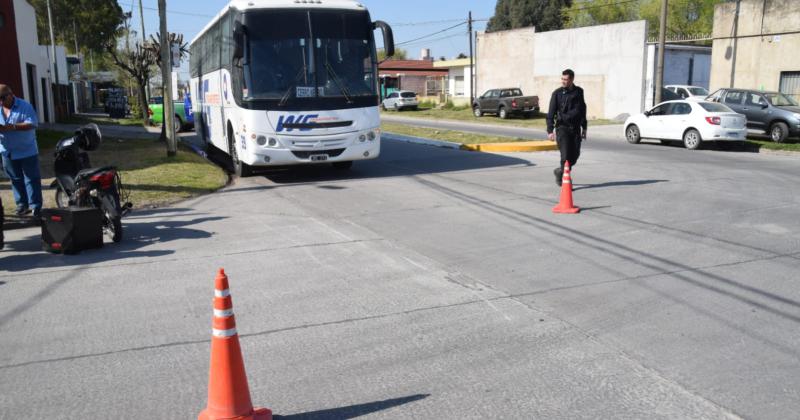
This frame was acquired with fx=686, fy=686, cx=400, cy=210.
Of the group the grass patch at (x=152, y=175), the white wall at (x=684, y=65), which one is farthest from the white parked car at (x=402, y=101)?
the grass patch at (x=152, y=175)

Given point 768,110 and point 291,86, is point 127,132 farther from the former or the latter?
point 768,110

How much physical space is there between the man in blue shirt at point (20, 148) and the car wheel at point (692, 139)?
18.2 metres

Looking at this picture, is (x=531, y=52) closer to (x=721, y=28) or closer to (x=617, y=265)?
(x=721, y=28)

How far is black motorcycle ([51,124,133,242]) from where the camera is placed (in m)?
8.17

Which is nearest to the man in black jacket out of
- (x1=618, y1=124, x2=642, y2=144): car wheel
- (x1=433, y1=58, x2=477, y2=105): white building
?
(x1=618, y1=124, x2=642, y2=144): car wheel

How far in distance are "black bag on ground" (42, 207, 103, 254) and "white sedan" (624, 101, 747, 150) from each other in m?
18.0

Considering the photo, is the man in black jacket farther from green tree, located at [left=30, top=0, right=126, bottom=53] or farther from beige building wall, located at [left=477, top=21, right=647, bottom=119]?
green tree, located at [left=30, top=0, right=126, bottom=53]

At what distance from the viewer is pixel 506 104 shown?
4022cm

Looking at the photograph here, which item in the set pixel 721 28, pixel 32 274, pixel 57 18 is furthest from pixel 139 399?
pixel 57 18

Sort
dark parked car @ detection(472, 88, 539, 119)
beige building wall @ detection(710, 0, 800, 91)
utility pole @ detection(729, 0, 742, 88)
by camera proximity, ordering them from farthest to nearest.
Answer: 1. dark parked car @ detection(472, 88, 539, 119)
2. utility pole @ detection(729, 0, 742, 88)
3. beige building wall @ detection(710, 0, 800, 91)

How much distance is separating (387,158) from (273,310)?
12.6 m

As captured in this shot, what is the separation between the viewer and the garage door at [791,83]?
89.8 ft

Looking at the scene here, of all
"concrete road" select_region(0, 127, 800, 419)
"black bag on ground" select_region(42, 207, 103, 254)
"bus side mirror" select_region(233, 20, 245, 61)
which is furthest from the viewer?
"bus side mirror" select_region(233, 20, 245, 61)

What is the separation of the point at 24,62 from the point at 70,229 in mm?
24664
